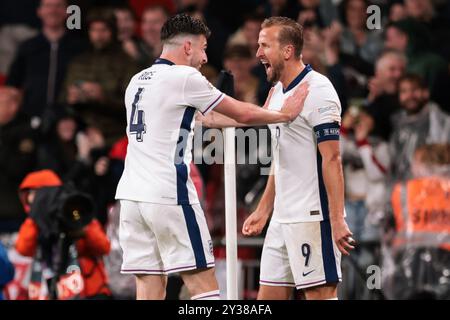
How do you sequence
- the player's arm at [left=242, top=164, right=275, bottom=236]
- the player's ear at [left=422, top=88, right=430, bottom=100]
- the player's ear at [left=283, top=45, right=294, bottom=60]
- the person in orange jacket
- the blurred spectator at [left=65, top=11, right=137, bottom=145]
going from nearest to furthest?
the player's ear at [left=283, top=45, right=294, bottom=60], the player's arm at [left=242, top=164, right=275, bottom=236], the person in orange jacket, the player's ear at [left=422, top=88, right=430, bottom=100], the blurred spectator at [left=65, top=11, right=137, bottom=145]

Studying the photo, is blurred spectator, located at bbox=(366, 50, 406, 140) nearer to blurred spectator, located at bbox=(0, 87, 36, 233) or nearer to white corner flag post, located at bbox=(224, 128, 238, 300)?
blurred spectator, located at bbox=(0, 87, 36, 233)

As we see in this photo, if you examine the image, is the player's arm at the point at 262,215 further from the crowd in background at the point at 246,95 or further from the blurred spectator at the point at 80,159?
the blurred spectator at the point at 80,159

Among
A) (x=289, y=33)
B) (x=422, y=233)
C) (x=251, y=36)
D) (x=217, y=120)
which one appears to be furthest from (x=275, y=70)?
(x=251, y=36)

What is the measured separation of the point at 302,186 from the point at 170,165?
834 millimetres

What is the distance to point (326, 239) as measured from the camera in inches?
290

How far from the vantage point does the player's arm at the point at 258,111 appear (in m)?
7.32

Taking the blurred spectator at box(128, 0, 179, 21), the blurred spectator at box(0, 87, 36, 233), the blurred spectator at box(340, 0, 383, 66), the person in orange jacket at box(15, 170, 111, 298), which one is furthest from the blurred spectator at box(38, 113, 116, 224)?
the blurred spectator at box(340, 0, 383, 66)

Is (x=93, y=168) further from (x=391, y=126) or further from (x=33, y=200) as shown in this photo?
(x=391, y=126)

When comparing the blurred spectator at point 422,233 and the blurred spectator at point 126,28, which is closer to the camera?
the blurred spectator at point 422,233

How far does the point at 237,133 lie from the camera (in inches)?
388

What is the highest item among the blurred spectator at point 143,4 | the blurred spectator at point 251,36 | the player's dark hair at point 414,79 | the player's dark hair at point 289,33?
the blurred spectator at point 143,4

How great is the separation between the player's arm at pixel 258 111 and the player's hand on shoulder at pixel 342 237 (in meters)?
0.71

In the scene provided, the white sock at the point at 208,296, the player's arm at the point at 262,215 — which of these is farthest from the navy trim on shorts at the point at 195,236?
the player's arm at the point at 262,215

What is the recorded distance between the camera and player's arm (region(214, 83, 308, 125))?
732cm
